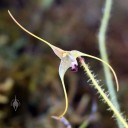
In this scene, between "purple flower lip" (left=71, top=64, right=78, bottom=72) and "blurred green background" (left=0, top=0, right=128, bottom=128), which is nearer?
"purple flower lip" (left=71, top=64, right=78, bottom=72)

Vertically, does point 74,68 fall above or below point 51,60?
below

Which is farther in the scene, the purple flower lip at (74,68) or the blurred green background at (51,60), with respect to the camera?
the blurred green background at (51,60)

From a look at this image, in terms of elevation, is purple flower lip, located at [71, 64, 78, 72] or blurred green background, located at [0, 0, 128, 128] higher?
blurred green background, located at [0, 0, 128, 128]

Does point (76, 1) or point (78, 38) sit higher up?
point (76, 1)

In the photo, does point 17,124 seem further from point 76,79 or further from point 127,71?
point 127,71

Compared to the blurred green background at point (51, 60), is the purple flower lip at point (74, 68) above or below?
below

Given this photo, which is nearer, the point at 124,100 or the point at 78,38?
the point at 124,100

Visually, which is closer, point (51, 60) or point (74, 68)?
point (74, 68)

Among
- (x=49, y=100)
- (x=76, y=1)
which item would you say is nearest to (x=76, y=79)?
(x=49, y=100)
